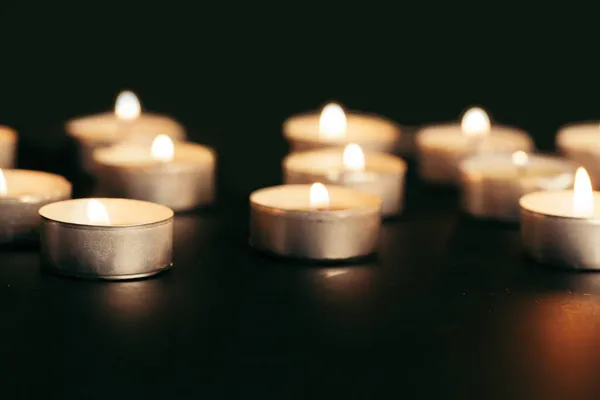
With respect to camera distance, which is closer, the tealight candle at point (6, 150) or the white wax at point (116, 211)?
the white wax at point (116, 211)

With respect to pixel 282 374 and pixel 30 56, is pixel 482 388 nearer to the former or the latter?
pixel 282 374

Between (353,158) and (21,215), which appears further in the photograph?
(353,158)

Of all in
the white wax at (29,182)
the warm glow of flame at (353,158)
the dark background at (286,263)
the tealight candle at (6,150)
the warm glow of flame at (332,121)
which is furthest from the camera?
the warm glow of flame at (332,121)

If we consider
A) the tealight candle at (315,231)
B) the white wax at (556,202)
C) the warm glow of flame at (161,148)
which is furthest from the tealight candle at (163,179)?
the white wax at (556,202)

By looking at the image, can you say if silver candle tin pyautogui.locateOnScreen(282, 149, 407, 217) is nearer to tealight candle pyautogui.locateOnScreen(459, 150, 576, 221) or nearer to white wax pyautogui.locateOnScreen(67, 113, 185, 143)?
tealight candle pyautogui.locateOnScreen(459, 150, 576, 221)

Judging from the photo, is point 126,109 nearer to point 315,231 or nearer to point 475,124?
point 475,124

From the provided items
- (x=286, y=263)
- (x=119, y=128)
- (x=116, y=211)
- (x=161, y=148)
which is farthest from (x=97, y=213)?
(x=119, y=128)

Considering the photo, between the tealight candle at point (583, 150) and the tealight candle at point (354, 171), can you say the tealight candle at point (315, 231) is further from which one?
the tealight candle at point (583, 150)
